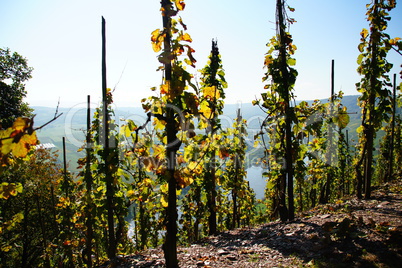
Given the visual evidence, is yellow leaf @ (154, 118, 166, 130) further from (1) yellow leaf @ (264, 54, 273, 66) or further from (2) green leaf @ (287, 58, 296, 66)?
(2) green leaf @ (287, 58, 296, 66)

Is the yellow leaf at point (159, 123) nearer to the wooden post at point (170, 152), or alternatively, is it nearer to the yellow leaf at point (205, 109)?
the wooden post at point (170, 152)

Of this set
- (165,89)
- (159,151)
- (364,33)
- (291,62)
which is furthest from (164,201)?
(364,33)

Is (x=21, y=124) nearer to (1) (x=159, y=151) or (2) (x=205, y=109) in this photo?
(1) (x=159, y=151)

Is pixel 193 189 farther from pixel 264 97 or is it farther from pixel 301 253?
pixel 301 253

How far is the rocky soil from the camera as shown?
14.9ft

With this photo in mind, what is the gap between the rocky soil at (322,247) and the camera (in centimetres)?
454

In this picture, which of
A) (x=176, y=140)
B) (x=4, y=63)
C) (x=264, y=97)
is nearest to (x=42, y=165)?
(x=4, y=63)

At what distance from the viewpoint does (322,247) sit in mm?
5172

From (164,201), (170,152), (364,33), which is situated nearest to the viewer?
(170,152)

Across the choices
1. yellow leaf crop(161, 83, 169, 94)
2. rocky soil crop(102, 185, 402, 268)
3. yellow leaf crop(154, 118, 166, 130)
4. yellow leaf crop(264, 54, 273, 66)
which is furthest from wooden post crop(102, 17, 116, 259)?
yellow leaf crop(264, 54, 273, 66)

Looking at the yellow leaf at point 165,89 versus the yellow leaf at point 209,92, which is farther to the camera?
the yellow leaf at point 209,92

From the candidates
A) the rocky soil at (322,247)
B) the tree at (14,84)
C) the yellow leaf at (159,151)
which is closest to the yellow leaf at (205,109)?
the yellow leaf at (159,151)

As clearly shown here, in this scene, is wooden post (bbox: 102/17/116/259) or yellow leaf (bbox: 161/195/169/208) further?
wooden post (bbox: 102/17/116/259)

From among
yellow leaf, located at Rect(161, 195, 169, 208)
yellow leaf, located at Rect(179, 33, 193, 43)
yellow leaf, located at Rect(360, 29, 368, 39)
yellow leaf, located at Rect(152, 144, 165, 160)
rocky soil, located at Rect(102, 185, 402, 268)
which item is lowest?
rocky soil, located at Rect(102, 185, 402, 268)
